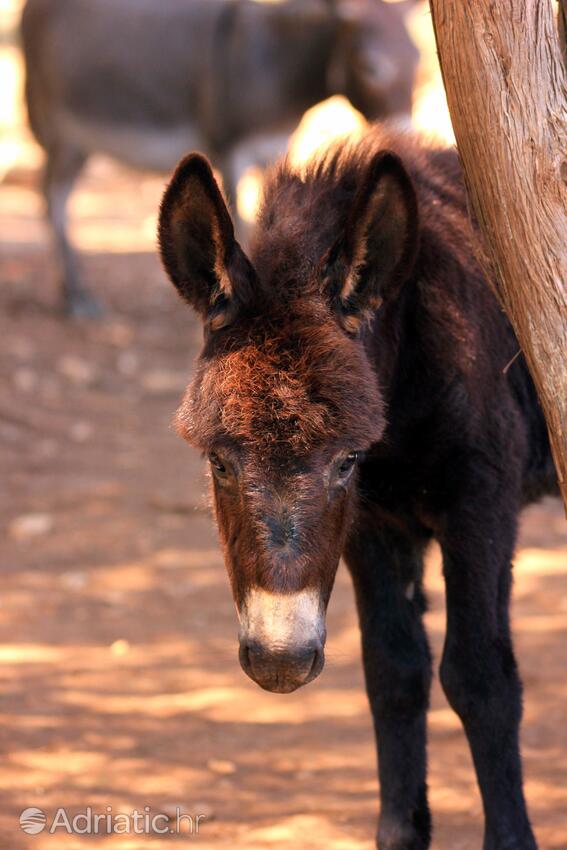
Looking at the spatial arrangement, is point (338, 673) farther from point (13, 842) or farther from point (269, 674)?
point (269, 674)

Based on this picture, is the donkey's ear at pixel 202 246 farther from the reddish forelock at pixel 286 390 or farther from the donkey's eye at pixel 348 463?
the donkey's eye at pixel 348 463

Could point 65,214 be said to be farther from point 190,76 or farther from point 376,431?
point 376,431

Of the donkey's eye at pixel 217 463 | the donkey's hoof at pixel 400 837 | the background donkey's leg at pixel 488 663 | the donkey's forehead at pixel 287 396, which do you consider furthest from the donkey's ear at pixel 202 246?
the donkey's hoof at pixel 400 837

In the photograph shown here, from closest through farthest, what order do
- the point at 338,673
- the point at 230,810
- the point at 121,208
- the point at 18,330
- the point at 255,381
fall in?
1. the point at 255,381
2. the point at 230,810
3. the point at 338,673
4. the point at 18,330
5. the point at 121,208

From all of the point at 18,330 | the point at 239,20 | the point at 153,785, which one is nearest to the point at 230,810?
the point at 153,785

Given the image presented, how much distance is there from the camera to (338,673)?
482 cm

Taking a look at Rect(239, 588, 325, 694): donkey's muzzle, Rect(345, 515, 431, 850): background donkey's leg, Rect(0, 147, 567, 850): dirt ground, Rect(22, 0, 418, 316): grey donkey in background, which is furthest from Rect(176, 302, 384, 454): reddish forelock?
A: Rect(22, 0, 418, 316): grey donkey in background

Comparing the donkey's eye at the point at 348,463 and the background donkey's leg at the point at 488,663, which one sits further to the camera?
the background donkey's leg at the point at 488,663

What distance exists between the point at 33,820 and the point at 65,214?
6.99 metres

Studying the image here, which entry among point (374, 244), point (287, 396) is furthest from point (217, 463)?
point (374, 244)

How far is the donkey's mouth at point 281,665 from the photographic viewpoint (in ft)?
8.04

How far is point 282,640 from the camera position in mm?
2447

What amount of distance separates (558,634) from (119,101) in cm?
638

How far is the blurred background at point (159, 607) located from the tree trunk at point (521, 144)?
90 centimetres
